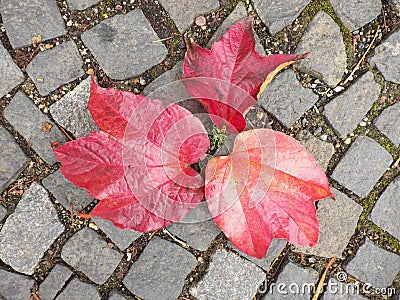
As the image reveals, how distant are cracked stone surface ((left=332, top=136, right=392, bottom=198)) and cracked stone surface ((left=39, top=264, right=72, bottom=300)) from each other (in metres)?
1.07

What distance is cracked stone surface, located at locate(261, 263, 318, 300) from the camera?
1.67 meters

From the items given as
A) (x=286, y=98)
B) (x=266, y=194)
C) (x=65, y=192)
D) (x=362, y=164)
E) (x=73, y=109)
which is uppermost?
(x=73, y=109)

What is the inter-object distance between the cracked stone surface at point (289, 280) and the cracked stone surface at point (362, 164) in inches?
14.5

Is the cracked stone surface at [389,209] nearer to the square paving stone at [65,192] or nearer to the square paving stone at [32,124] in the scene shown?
the square paving stone at [65,192]

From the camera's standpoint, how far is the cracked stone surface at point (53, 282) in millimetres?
1611

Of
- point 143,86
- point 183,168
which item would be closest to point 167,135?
point 183,168

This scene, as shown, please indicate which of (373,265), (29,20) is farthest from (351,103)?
(29,20)

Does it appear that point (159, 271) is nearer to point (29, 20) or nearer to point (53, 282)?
point (53, 282)

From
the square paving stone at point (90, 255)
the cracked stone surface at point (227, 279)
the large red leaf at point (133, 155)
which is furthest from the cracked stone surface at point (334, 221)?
the square paving stone at point (90, 255)

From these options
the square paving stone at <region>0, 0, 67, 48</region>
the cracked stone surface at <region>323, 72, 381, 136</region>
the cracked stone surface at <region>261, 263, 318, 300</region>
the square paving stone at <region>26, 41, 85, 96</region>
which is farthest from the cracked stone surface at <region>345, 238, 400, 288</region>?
the square paving stone at <region>0, 0, 67, 48</region>

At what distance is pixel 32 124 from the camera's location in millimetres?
1578

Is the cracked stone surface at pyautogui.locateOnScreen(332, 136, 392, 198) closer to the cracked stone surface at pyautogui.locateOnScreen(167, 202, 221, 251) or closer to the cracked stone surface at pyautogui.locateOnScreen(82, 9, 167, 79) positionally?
the cracked stone surface at pyautogui.locateOnScreen(167, 202, 221, 251)

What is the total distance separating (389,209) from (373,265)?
0.22 meters

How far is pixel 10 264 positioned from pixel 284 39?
1294 mm
